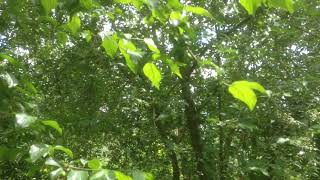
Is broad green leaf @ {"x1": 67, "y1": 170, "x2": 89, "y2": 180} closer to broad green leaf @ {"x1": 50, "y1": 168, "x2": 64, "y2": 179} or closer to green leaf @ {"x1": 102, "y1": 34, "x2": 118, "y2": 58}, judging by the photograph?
broad green leaf @ {"x1": 50, "y1": 168, "x2": 64, "y2": 179}

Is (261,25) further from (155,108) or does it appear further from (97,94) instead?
(97,94)

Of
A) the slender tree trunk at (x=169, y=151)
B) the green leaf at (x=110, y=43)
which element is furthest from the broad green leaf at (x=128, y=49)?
the slender tree trunk at (x=169, y=151)

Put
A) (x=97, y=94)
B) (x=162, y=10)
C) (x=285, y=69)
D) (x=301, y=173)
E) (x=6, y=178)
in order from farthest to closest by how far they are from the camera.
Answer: (x=6, y=178)
(x=97, y=94)
(x=285, y=69)
(x=301, y=173)
(x=162, y=10)

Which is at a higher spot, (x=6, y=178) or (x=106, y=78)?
(x=106, y=78)

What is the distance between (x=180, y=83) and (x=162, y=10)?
3094 millimetres

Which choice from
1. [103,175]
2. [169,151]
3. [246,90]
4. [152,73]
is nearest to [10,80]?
[152,73]

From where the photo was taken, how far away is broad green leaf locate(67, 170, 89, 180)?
1.16 metres

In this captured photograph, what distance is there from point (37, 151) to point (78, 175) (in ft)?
0.63

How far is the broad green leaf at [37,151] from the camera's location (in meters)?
1.27

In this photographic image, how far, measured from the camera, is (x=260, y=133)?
4.18 meters

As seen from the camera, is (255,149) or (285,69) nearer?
(255,149)

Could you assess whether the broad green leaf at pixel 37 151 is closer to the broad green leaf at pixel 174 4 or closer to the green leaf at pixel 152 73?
the green leaf at pixel 152 73

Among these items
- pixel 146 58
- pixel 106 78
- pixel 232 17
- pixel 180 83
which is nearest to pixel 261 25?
pixel 232 17

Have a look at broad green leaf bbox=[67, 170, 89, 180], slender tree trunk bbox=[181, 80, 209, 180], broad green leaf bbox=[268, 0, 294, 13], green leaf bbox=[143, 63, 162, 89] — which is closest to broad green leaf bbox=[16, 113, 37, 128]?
broad green leaf bbox=[67, 170, 89, 180]
